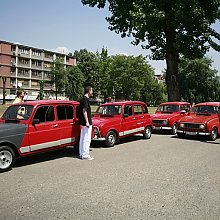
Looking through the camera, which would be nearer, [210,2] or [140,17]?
[140,17]

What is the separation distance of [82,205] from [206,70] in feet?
178

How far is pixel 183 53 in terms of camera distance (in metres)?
21.4

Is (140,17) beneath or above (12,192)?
above

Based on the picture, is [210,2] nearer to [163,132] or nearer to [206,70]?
[163,132]

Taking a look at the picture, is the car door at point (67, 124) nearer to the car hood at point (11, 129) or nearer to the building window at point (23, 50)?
the car hood at point (11, 129)

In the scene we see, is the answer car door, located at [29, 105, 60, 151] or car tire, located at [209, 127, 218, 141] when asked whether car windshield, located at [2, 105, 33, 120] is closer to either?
car door, located at [29, 105, 60, 151]

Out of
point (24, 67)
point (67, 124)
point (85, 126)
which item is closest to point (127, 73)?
point (24, 67)

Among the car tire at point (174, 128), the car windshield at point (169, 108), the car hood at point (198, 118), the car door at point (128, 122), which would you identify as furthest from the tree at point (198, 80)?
the car door at point (128, 122)

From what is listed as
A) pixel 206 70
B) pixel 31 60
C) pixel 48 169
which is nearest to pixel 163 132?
pixel 48 169

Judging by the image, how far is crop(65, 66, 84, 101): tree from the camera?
6962 cm

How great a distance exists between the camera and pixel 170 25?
19.9 meters

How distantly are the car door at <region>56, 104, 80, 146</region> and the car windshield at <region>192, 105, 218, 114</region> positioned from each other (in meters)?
7.23

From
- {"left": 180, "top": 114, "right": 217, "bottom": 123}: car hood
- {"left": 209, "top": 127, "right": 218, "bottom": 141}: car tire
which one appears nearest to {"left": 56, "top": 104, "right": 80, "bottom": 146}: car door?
{"left": 180, "top": 114, "right": 217, "bottom": 123}: car hood

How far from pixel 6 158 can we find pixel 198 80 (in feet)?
172
